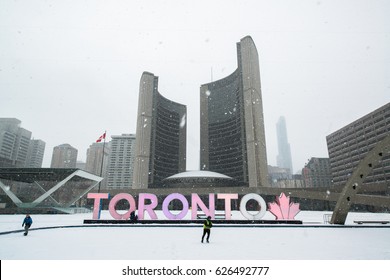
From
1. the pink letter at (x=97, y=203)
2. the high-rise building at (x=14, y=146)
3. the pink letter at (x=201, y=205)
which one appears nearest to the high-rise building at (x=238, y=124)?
the pink letter at (x=201, y=205)

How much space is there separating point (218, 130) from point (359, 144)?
73401 mm

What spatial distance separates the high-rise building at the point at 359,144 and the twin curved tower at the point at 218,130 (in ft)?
165

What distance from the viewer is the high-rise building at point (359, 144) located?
100 metres

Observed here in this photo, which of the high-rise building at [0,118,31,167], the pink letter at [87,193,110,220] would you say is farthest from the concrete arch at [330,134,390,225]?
the high-rise building at [0,118,31,167]

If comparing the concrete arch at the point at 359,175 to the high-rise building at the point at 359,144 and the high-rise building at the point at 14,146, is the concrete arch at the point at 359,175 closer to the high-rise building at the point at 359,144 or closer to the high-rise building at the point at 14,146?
the high-rise building at the point at 359,144

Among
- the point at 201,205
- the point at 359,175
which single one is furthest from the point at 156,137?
the point at 359,175

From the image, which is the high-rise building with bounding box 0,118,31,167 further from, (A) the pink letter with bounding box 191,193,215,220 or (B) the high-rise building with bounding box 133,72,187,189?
(A) the pink letter with bounding box 191,193,215,220

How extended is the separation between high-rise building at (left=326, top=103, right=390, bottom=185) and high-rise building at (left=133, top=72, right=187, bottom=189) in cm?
9532

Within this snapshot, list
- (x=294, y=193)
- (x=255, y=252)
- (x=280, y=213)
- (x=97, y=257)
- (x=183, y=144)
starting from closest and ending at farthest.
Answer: (x=97, y=257), (x=255, y=252), (x=280, y=213), (x=294, y=193), (x=183, y=144)

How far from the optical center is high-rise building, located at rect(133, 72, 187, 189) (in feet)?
390
